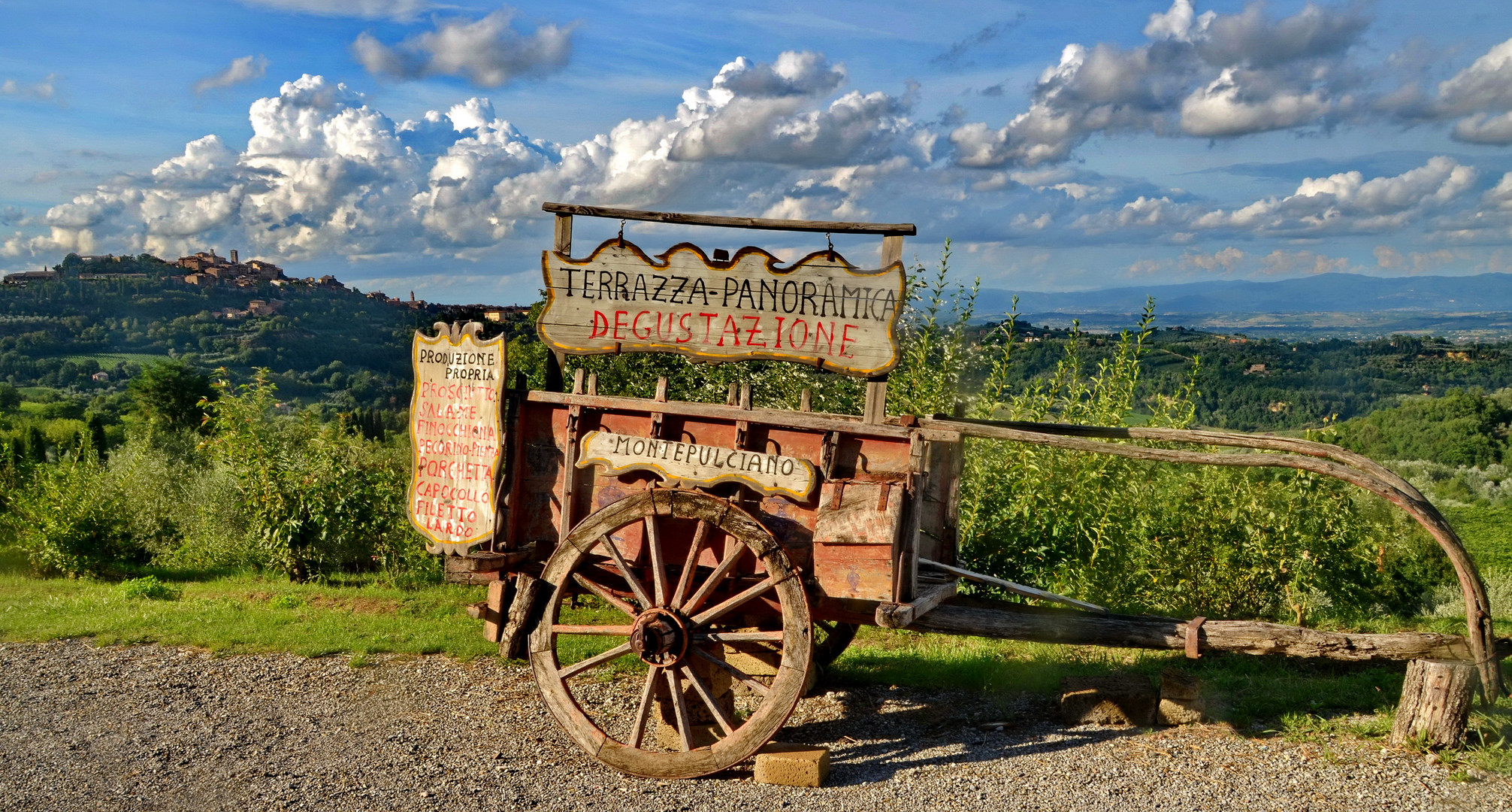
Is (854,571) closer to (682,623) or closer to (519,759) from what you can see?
(682,623)

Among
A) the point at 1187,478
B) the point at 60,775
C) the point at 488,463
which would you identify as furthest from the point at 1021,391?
the point at 60,775

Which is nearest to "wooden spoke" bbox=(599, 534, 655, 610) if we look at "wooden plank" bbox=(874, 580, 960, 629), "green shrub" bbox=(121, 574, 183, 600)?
"wooden plank" bbox=(874, 580, 960, 629)

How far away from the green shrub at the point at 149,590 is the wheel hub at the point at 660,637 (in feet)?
23.1

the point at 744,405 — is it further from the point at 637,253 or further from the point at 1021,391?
the point at 1021,391

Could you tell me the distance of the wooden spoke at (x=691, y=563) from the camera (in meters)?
5.20

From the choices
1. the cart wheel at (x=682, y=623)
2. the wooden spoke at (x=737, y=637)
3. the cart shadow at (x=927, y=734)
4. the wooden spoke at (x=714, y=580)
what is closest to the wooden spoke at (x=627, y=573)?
the cart wheel at (x=682, y=623)

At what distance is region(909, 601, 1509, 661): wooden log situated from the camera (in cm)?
540

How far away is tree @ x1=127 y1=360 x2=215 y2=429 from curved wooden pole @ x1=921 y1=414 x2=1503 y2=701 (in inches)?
889

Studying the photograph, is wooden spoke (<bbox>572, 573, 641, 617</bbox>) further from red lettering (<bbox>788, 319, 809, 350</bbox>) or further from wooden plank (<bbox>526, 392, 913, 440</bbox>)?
red lettering (<bbox>788, 319, 809, 350</bbox>)

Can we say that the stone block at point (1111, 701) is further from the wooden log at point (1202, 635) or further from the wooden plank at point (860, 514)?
the wooden plank at point (860, 514)

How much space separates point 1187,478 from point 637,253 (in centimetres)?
529

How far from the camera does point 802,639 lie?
5051 mm

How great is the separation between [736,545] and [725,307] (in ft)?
4.17

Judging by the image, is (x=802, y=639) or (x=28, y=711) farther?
(x=28, y=711)
